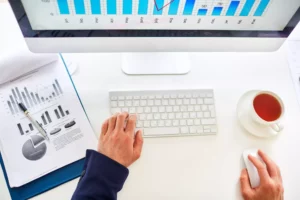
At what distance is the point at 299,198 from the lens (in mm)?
680

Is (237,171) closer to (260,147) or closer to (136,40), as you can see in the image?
(260,147)

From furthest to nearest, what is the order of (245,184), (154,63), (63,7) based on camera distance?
(154,63)
(245,184)
(63,7)

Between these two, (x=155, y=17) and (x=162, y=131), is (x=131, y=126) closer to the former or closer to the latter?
(x=162, y=131)

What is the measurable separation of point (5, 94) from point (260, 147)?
65cm

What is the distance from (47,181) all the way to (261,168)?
49cm

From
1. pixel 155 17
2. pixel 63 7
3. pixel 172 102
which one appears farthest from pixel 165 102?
pixel 63 7

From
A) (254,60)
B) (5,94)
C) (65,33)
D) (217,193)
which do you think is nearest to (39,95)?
(5,94)

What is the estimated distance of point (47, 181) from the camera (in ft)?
2.10

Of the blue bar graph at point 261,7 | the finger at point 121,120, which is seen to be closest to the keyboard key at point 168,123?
the finger at point 121,120

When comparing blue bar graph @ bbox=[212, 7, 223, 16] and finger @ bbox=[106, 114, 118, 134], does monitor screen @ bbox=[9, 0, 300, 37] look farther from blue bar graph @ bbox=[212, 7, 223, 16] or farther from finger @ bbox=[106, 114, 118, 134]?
finger @ bbox=[106, 114, 118, 134]

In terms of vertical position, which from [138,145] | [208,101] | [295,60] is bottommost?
[138,145]

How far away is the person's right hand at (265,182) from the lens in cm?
64

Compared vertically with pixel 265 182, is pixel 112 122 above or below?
above

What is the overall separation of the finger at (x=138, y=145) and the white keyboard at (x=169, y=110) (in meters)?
0.02
